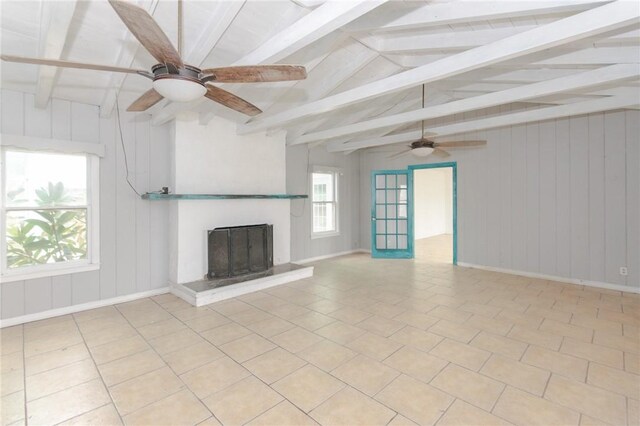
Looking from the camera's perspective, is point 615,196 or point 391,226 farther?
point 391,226

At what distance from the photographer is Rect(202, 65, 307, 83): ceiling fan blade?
191 cm

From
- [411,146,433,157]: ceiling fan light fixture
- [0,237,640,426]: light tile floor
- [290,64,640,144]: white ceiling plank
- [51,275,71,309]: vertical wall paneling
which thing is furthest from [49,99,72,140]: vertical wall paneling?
[411,146,433,157]: ceiling fan light fixture

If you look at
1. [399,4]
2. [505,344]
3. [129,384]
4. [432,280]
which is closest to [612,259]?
[432,280]

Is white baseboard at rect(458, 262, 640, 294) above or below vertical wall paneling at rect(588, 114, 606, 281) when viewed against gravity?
below

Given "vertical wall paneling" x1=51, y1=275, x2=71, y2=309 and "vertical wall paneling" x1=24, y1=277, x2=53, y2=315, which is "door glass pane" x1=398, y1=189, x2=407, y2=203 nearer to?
"vertical wall paneling" x1=51, y1=275, x2=71, y2=309

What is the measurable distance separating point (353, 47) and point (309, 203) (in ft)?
11.9

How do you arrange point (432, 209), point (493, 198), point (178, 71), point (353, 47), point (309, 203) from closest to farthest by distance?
point (178, 71)
point (353, 47)
point (493, 198)
point (309, 203)
point (432, 209)

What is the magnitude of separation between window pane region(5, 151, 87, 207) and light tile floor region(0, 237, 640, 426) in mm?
1411

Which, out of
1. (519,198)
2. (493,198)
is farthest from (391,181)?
(519,198)

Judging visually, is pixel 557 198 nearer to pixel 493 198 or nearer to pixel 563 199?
pixel 563 199

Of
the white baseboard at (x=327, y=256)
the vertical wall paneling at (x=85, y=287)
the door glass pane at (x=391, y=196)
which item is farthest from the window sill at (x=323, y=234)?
the vertical wall paneling at (x=85, y=287)

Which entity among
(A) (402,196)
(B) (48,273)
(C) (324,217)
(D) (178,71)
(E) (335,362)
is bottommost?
(E) (335,362)

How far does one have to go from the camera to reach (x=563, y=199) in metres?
5.00

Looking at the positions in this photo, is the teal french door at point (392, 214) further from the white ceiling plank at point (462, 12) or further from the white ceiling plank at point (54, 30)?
the white ceiling plank at point (54, 30)
